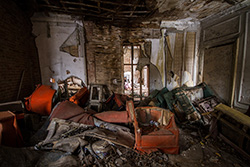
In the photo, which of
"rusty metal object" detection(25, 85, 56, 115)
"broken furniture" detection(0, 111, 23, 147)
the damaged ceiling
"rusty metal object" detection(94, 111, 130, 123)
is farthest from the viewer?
the damaged ceiling

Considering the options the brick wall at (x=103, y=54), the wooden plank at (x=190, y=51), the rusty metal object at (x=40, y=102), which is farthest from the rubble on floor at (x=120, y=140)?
the wooden plank at (x=190, y=51)

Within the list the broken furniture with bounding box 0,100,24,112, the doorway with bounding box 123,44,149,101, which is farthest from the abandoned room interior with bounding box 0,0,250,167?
the doorway with bounding box 123,44,149,101

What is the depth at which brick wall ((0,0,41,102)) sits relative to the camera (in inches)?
130

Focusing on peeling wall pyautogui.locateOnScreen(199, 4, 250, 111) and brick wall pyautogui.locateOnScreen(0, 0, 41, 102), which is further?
peeling wall pyautogui.locateOnScreen(199, 4, 250, 111)

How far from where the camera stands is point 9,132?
2.09m

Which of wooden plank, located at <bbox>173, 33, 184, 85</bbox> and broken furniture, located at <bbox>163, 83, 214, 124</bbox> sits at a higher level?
wooden plank, located at <bbox>173, 33, 184, 85</bbox>

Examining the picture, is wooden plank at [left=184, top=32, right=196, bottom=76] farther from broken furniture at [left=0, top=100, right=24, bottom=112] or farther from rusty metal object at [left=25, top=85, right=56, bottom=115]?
broken furniture at [left=0, top=100, right=24, bottom=112]

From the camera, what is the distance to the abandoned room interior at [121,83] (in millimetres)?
2154

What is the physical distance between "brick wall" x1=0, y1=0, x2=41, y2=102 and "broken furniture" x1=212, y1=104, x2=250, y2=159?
20.6 ft

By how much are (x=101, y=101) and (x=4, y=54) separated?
136 inches

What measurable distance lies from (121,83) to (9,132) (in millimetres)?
4019

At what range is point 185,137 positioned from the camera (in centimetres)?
300

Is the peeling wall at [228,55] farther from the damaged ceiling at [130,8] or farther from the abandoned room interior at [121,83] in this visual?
the damaged ceiling at [130,8]

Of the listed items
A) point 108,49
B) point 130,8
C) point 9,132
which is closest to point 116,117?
point 9,132
